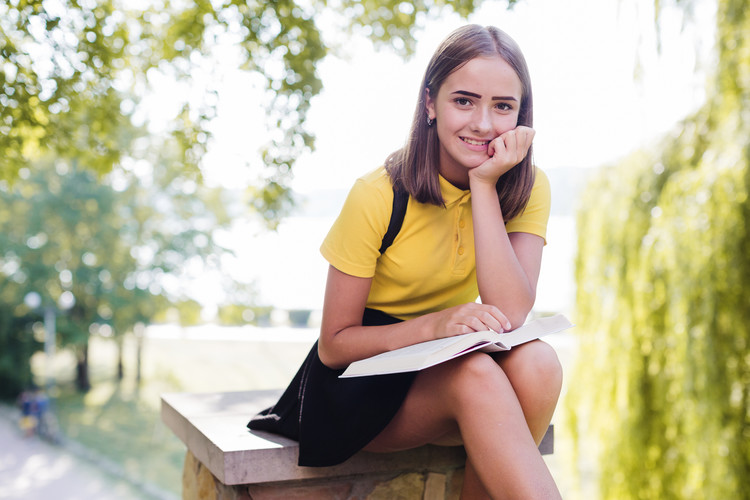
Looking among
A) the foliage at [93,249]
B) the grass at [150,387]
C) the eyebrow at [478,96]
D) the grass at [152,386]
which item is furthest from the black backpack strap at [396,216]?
the foliage at [93,249]

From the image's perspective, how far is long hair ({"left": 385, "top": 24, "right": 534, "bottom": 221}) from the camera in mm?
1363

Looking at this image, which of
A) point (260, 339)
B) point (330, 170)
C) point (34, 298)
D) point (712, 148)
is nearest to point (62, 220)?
point (34, 298)

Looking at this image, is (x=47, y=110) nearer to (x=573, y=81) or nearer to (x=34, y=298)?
(x=573, y=81)

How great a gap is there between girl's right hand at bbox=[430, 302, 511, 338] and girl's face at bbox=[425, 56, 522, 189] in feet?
0.97

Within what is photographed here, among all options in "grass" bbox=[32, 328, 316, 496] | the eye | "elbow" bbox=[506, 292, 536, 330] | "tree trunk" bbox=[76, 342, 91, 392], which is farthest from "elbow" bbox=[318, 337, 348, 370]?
"tree trunk" bbox=[76, 342, 91, 392]

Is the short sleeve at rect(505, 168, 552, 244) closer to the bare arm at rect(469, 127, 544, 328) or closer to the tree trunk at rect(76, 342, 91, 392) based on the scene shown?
the bare arm at rect(469, 127, 544, 328)

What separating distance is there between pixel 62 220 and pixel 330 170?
12.1 m

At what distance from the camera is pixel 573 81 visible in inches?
155

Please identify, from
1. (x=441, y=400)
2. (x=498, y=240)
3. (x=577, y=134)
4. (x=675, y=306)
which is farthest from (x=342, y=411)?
(x=577, y=134)

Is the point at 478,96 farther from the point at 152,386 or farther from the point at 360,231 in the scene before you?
the point at 152,386

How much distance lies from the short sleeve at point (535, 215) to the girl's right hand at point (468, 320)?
0.26 m

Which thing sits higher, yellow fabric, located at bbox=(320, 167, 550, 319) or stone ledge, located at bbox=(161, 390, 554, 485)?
yellow fabric, located at bbox=(320, 167, 550, 319)

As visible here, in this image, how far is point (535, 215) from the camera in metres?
1.49

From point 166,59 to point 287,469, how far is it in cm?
209
